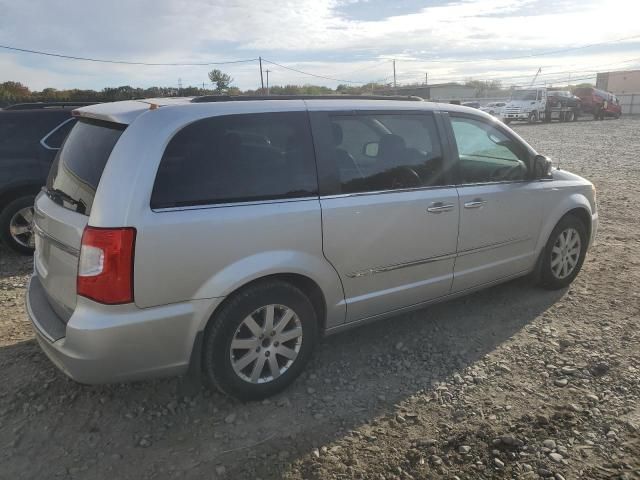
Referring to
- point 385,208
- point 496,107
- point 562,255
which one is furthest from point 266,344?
point 496,107

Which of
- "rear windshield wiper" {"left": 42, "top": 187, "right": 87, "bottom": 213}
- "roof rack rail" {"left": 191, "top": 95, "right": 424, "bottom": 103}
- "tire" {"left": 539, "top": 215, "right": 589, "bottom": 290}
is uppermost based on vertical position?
"roof rack rail" {"left": 191, "top": 95, "right": 424, "bottom": 103}

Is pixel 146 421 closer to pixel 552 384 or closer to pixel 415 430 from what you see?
pixel 415 430

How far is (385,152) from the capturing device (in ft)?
11.7

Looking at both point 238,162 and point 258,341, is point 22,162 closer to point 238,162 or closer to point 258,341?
point 238,162

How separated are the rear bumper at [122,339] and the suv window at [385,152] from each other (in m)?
1.25

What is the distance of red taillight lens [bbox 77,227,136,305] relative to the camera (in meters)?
2.52

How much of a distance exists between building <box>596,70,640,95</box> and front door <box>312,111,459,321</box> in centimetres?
6597

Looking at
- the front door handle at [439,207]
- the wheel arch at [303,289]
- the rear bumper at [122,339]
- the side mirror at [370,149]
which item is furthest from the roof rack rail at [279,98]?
the rear bumper at [122,339]

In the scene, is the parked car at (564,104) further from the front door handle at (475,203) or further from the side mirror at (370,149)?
the side mirror at (370,149)

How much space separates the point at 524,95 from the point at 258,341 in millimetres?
33666

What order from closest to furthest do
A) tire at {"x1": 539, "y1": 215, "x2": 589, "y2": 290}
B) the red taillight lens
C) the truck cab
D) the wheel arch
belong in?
the red taillight lens < the wheel arch < tire at {"x1": 539, "y1": 215, "x2": 589, "y2": 290} < the truck cab

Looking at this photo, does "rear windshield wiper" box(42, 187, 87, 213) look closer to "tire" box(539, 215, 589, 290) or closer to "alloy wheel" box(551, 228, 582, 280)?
"tire" box(539, 215, 589, 290)

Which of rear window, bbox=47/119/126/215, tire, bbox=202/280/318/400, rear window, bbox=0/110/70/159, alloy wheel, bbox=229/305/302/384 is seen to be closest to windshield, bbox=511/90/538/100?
rear window, bbox=0/110/70/159

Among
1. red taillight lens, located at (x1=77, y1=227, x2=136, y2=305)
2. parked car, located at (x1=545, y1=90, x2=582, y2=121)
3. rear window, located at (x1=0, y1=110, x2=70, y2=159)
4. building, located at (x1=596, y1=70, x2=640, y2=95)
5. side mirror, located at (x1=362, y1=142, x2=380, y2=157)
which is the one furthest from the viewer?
building, located at (x1=596, y1=70, x2=640, y2=95)
